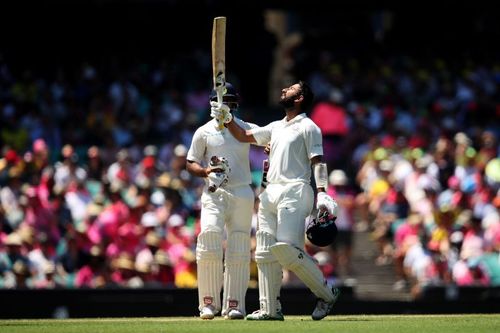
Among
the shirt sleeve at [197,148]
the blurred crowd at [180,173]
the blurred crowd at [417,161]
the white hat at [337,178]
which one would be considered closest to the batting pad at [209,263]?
the shirt sleeve at [197,148]

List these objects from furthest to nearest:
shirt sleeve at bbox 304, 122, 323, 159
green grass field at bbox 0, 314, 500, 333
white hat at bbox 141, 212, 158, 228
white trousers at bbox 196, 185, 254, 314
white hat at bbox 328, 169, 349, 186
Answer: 1. white hat at bbox 328, 169, 349, 186
2. white hat at bbox 141, 212, 158, 228
3. white trousers at bbox 196, 185, 254, 314
4. shirt sleeve at bbox 304, 122, 323, 159
5. green grass field at bbox 0, 314, 500, 333

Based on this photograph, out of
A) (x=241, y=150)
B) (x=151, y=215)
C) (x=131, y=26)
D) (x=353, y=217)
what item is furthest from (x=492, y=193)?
(x=131, y=26)

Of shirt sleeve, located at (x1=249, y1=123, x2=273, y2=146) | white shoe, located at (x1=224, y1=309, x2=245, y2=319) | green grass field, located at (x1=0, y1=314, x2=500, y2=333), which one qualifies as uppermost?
shirt sleeve, located at (x1=249, y1=123, x2=273, y2=146)

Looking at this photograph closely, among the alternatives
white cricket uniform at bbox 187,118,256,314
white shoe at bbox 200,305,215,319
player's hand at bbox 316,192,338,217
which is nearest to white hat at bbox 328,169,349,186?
white cricket uniform at bbox 187,118,256,314

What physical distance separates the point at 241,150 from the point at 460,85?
1322 cm

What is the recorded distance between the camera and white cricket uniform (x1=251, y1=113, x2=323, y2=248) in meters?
13.1

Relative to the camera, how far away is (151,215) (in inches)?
747

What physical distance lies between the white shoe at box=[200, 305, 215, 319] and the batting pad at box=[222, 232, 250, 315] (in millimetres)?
165

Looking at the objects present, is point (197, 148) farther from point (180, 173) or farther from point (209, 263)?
point (180, 173)

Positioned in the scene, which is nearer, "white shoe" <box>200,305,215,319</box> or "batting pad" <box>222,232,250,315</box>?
"white shoe" <box>200,305,215,319</box>

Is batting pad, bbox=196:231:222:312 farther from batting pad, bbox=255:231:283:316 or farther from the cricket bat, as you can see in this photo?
the cricket bat

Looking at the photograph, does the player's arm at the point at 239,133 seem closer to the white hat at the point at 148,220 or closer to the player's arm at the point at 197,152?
the player's arm at the point at 197,152

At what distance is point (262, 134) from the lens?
13547 mm

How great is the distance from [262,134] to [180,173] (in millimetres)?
7138
